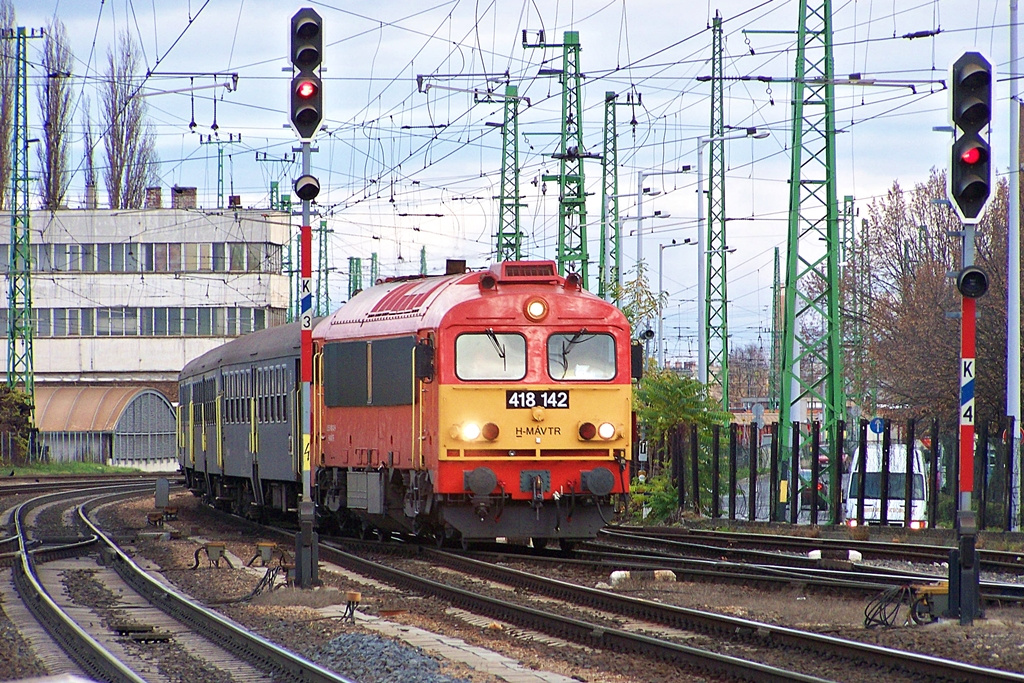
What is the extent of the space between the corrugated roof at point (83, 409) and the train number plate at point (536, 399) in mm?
50935

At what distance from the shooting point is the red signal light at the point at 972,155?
12555 mm

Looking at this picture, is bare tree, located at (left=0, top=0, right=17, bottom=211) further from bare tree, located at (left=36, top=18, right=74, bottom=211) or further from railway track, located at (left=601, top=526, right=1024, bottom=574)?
railway track, located at (left=601, top=526, right=1024, bottom=574)

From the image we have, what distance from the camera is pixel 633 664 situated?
419 inches

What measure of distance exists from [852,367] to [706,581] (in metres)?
40.6

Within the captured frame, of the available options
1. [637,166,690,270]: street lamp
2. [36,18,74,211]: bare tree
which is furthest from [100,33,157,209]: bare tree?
[637,166,690,270]: street lamp

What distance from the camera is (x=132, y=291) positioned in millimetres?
77438

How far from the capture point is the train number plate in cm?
1839

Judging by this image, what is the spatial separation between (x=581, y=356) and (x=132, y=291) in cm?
6229

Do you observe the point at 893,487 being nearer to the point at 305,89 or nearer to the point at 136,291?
the point at 305,89

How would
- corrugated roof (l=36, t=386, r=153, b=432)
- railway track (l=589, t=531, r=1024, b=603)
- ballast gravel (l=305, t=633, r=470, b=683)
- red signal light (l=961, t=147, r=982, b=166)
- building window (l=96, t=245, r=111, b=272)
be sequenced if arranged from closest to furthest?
ballast gravel (l=305, t=633, r=470, b=683) → red signal light (l=961, t=147, r=982, b=166) → railway track (l=589, t=531, r=1024, b=603) → corrugated roof (l=36, t=386, r=153, b=432) → building window (l=96, t=245, r=111, b=272)

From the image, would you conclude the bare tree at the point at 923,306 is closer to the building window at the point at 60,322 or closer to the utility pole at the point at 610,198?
the utility pole at the point at 610,198

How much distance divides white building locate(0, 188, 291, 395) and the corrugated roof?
7698 mm

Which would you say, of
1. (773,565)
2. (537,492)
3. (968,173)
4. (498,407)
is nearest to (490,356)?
(498,407)

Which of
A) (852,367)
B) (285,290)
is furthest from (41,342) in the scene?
(852,367)
